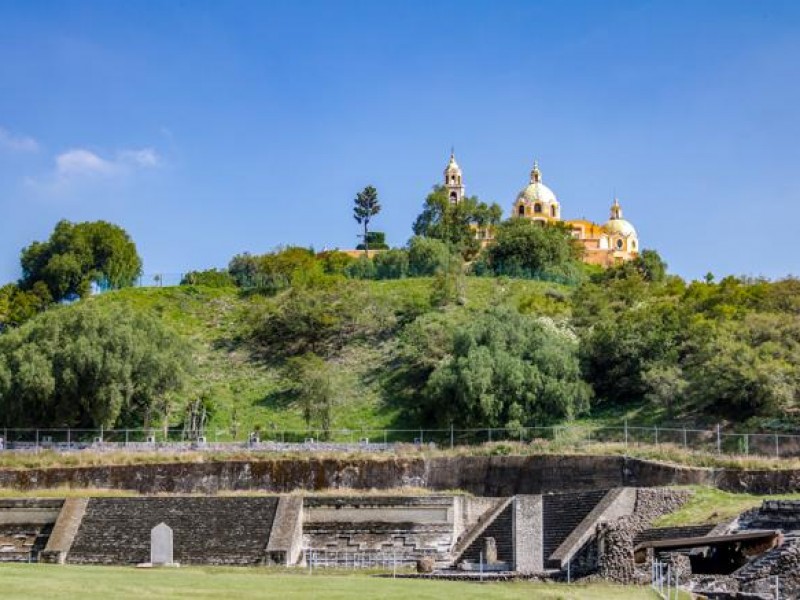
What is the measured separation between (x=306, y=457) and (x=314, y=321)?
30.9 meters

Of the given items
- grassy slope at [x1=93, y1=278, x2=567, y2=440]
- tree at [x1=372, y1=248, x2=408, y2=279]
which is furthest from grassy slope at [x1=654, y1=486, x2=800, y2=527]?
tree at [x1=372, y1=248, x2=408, y2=279]

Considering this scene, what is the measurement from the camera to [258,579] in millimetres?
40750

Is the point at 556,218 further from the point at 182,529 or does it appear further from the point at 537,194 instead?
the point at 182,529

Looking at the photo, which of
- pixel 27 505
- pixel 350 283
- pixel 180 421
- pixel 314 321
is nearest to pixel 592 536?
pixel 27 505

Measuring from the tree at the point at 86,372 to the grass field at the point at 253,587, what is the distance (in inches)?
1171

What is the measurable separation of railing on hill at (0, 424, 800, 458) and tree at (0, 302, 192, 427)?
146cm

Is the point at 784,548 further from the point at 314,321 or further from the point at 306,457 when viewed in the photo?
the point at 314,321

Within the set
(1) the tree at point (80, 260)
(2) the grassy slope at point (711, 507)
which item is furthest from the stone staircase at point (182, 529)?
(1) the tree at point (80, 260)

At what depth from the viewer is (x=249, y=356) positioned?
307ft

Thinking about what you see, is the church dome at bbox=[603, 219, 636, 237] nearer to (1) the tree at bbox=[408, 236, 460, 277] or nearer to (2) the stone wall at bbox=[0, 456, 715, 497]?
(1) the tree at bbox=[408, 236, 460, 277]

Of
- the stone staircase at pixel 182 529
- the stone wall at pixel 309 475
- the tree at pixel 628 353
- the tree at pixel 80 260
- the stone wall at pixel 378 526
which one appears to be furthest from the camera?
the tree at pixel 80 260

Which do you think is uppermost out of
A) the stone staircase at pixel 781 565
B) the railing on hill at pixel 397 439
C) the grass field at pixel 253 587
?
the railing on hill at pixel 397 439

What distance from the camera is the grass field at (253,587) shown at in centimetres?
3459

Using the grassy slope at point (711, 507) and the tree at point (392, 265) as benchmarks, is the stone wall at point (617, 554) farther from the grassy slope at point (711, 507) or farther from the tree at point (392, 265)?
the tree at point (392, 265)
